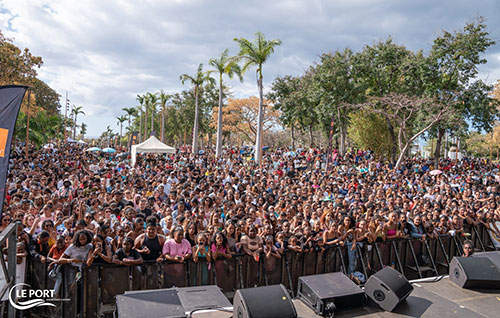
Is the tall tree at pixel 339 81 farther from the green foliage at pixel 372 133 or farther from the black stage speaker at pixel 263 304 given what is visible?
the black stage speaker at pixel 263 304

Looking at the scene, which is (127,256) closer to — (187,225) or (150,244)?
(150,244)

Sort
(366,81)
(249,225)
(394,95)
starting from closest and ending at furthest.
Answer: (249,225) < (394,95) < (366,81)

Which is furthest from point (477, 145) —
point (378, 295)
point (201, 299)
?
point (201, 299)

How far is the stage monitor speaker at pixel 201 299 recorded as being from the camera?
4.53 meters

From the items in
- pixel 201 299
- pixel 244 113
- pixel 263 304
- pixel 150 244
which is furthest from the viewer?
pixel 244 113

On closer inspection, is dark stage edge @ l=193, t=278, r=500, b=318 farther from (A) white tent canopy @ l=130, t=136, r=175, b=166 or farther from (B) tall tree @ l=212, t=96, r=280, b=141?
(B) tall tree @ l=212, t=96, r=280, b=141

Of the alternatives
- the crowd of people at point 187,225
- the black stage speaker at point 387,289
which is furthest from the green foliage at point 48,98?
the black stage speaker at point 387,289

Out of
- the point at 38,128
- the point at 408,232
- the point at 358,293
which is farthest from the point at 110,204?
the point at 38,128

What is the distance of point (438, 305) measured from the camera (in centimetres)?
559

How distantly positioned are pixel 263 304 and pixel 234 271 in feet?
5.58

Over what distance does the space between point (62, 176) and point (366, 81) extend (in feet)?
80.7

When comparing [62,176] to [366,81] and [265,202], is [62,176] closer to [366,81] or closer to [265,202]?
[265,202]

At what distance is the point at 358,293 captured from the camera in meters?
5.35

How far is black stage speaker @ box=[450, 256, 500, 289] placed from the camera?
6258 millimetres
